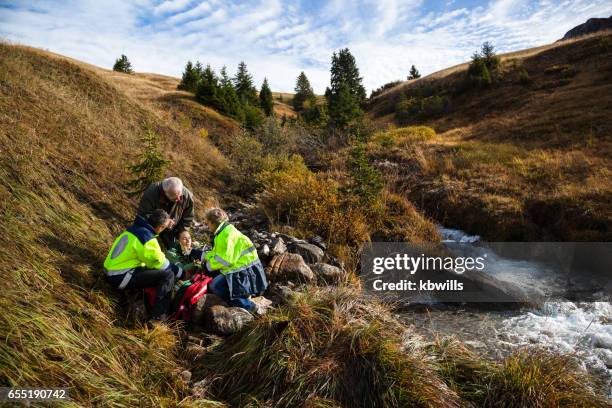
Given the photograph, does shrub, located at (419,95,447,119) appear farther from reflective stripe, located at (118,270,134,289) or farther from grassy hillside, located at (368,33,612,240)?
reflective stripe, located at (118,270,134,289)

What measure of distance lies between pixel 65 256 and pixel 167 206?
64.8 inches

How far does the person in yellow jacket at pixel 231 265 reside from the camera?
14.8 ft

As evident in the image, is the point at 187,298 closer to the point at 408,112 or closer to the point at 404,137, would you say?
the point at 404,137

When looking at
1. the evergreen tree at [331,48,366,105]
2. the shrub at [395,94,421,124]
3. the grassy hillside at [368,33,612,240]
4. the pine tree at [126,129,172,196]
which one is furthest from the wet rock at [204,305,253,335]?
the evergreen tree at [331,48,366,105]

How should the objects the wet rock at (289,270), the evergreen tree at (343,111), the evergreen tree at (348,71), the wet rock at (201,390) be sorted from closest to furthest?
the wet rock at (201,390)
the wet rock at (289,270)
the evergreen tree at (343,111)
the evergreen tree at (348,71)

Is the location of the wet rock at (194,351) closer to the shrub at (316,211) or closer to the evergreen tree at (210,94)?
the shrub at (316,211)

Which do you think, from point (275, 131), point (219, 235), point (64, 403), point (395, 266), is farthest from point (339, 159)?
point (64, 403)

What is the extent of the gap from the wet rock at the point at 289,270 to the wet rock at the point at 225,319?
1.39 metres

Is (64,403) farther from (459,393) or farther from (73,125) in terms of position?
(73,125)

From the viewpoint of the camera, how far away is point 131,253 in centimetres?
409

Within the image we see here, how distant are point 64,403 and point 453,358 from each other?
3.48 metres

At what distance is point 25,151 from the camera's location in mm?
5852

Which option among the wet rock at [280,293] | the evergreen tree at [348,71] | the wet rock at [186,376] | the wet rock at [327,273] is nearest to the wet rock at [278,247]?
the wet rock at [327,273]

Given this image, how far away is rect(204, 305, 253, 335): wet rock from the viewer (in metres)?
4.18
